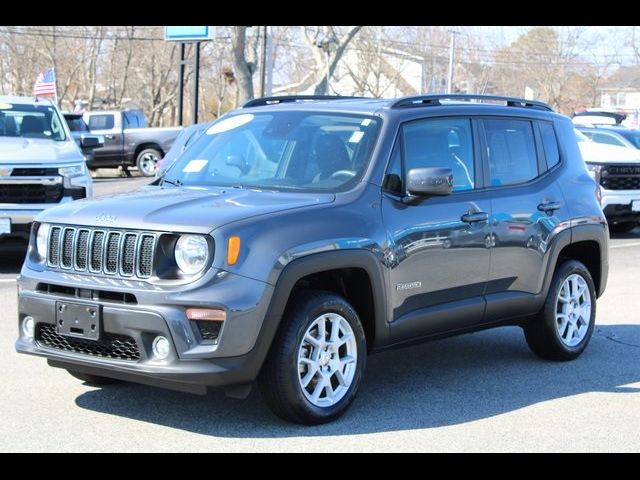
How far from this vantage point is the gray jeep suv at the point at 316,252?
5141 mm

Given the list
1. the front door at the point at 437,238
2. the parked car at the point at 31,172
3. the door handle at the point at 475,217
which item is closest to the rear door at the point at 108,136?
the parked car at the point at 31,172

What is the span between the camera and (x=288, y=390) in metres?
5.34

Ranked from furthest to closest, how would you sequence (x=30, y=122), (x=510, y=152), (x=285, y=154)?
(x=30, y=122)
(x=510, y=152)
(x=285, y=154)

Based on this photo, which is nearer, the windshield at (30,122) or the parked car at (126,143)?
the windshield at (30,122)

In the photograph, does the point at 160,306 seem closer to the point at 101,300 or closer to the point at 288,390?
the point at 101,300

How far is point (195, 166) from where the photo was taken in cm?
660

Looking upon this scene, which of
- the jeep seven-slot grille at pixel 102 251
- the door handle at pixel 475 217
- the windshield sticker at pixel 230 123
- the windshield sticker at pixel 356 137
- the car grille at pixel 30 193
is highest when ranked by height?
the windshield sticker at pixel 230 123

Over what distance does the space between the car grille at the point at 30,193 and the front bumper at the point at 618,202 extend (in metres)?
9.38

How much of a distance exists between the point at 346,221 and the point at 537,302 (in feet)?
6.91

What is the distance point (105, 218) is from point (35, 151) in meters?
6.85

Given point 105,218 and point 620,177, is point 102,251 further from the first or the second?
point 620,177

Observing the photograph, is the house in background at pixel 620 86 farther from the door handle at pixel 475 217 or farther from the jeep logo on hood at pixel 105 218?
the jeep logo on hood at pixel 105 218

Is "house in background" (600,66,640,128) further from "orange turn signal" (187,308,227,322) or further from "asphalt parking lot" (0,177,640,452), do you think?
"orange turn signal" (187,308,227,322)

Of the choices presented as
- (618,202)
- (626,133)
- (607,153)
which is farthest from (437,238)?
(626,133)
